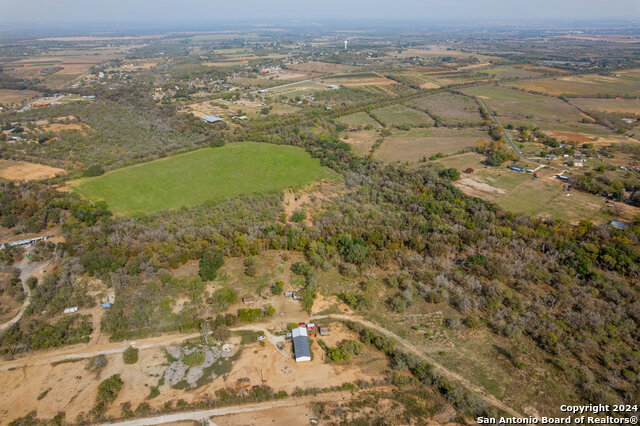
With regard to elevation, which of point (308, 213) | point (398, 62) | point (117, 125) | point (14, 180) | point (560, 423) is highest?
point (398, 62)

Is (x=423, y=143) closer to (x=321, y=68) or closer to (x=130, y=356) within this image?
(x=130, y=356)

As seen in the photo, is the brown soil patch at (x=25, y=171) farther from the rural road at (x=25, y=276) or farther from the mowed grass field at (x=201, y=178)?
the rural road at (x=25, y=276)

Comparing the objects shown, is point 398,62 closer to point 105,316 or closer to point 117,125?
point 117,125

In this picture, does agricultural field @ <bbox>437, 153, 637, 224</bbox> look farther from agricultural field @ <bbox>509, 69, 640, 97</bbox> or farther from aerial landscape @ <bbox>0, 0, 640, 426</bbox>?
agricultural field @ <bbox>509, 69, 640, 97</bbox>

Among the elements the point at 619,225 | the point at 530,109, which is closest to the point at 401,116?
the point at 530,109

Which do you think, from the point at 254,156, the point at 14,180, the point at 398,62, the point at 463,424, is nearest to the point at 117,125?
the point at 14,180
